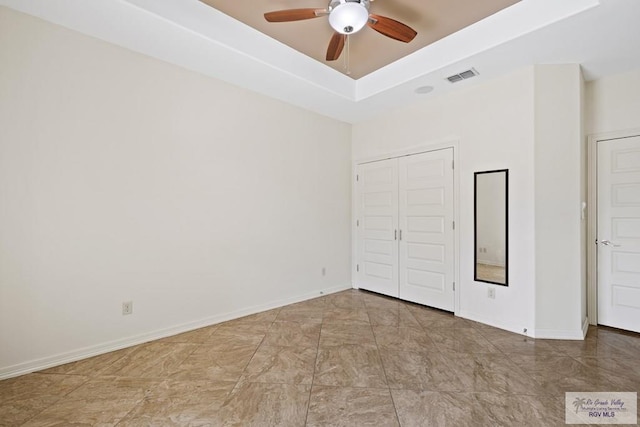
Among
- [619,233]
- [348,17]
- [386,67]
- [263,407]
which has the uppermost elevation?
[386,67]

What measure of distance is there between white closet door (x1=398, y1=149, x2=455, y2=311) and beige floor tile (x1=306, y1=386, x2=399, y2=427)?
2.10 meters

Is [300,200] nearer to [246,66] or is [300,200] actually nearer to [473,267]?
[246,66]

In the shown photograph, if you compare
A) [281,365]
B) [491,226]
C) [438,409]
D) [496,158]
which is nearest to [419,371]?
[438,409]

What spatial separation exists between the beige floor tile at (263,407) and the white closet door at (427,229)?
94.5 inches

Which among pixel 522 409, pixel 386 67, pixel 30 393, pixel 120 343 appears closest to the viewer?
pixel 522 409

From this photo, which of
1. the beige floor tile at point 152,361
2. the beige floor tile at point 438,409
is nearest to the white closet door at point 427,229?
the beige floor tile at point 438,409

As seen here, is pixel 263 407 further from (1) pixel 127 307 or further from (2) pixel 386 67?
(2) pixel 386 67

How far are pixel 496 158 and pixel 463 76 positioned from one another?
3.29 ft

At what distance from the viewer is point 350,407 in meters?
1.89

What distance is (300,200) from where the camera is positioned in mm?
4223

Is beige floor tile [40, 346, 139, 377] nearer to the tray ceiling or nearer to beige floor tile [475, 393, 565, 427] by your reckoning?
beige floor tile [475, 393, 565, 427]

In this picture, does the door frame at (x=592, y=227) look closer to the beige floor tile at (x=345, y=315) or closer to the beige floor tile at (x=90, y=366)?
the beige floor tile at (x=345, y=315)

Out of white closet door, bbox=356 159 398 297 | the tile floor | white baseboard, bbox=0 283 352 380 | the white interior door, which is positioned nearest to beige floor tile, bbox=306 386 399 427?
the tile floor

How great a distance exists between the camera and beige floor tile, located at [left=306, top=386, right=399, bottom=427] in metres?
1.76
